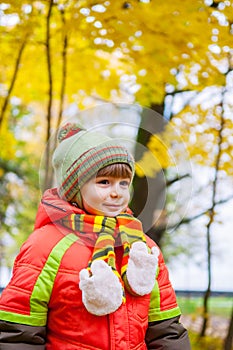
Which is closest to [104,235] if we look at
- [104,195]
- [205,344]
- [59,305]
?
[104,195]

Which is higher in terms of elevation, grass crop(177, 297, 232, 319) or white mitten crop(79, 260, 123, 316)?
white mitten crop(79, 260, 123, 316)

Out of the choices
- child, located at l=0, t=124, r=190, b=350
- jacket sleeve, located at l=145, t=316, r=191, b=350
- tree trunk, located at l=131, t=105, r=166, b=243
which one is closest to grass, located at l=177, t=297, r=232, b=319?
tree trunk, located at l=131, t=105, r=166, b=243

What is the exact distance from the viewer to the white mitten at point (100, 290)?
4.84ft

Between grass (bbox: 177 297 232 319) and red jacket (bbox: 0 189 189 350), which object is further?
grass (bbox: 177 297 232 319)

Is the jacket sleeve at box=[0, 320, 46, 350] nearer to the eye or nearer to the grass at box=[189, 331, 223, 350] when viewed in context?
the eye

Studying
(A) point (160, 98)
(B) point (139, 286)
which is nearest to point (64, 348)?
(B) point (139, 286)

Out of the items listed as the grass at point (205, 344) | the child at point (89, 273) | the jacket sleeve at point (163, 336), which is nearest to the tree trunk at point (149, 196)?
the child at point (89, 273)

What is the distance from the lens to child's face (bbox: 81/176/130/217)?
5.28ft

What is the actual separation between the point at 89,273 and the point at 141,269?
167 mm

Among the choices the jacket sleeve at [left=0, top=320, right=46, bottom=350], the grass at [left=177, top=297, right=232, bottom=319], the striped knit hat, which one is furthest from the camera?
the grass at [left=177, top=297, right=232, bottom=319]

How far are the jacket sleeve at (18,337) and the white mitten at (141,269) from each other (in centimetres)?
31

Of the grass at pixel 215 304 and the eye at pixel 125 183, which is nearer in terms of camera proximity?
the eye at pixel 125 183

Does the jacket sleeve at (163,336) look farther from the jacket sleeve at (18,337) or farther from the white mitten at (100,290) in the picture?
the jacket sleeve at (18,337)

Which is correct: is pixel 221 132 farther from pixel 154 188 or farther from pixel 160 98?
pixel 154 188
